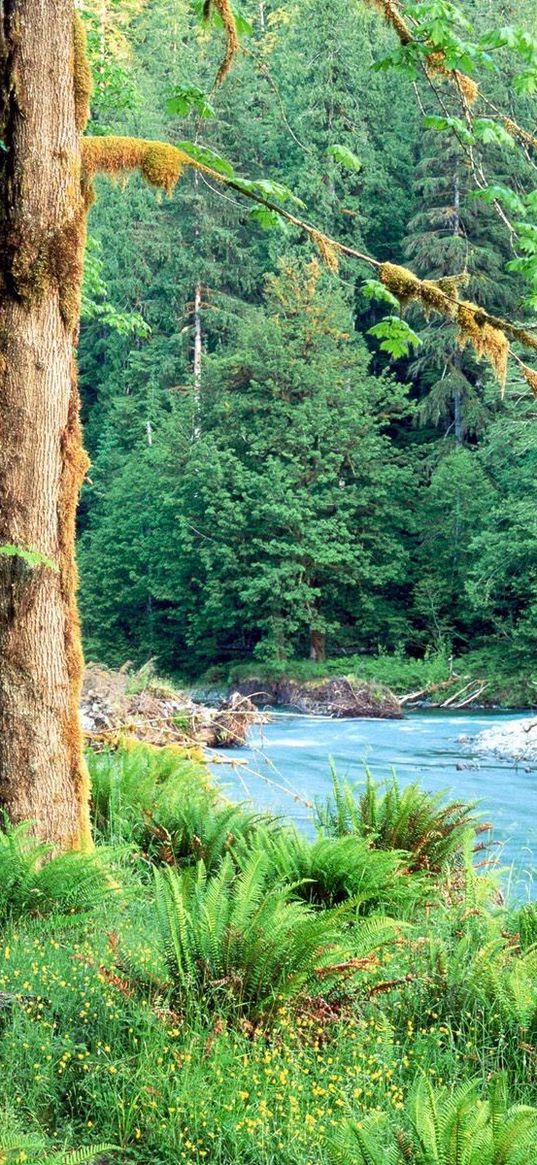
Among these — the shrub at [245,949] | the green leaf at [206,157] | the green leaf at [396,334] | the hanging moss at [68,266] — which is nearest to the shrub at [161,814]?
the shrub at [245,949]

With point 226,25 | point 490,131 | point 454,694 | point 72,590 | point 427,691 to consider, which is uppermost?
point 226,25

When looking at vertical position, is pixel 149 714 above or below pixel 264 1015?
below

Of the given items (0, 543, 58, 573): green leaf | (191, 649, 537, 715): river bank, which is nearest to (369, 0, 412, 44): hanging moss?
(0, 543, 58, 573): green leaf

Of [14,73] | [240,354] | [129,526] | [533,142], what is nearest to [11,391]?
[14,73]

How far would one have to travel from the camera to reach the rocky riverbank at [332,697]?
25469 mm

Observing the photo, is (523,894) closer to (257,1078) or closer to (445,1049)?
(445,1049)

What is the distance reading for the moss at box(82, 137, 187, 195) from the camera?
19.4 ft

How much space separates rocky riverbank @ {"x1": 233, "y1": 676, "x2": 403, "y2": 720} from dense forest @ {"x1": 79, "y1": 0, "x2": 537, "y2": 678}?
1.32 m

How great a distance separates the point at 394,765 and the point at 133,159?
1322cm

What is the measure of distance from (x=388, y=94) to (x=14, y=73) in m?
39.4

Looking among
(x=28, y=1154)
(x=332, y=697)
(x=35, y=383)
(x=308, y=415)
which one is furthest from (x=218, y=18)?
(x=308, y=415)

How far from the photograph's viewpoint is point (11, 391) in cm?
526

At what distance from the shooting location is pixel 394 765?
1805cm

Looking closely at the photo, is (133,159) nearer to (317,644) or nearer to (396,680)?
(396,680)
